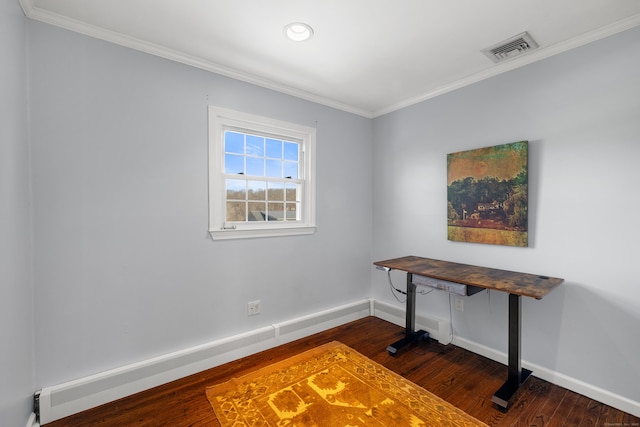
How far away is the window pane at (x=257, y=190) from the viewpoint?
271 centimetres

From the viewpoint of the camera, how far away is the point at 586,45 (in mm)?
2020

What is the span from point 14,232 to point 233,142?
1.58 meters

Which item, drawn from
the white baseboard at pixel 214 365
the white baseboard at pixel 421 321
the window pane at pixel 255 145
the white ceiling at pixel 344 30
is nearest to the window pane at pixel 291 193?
the window pane at pixel 255 145

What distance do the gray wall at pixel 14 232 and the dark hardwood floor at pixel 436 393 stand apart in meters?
0.49

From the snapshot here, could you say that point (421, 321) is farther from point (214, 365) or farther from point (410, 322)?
point (214, 365)

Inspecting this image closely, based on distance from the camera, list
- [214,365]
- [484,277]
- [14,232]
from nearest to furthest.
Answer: [14,232]
[484,277]
[214,365]

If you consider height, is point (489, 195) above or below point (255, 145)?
below

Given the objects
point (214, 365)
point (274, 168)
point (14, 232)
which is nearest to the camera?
point (14, 232)

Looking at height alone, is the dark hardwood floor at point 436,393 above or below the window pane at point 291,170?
below

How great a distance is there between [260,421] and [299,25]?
2.58m

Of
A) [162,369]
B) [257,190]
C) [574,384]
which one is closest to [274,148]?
[257,190]

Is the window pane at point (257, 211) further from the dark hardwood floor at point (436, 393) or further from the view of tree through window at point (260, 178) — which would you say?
the dark hardwood floor at point (436, 393)

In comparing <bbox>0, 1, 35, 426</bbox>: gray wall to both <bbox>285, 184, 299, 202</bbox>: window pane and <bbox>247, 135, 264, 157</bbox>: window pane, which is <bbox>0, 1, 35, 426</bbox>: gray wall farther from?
<bbox>285, 184, 299, 202</bbox>: window pane

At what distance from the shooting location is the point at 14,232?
1.50 meters
